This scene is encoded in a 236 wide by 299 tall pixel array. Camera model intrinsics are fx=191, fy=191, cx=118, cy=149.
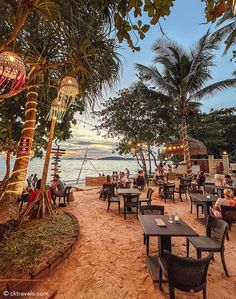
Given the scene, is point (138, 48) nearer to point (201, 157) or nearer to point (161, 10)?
point (161, 10)

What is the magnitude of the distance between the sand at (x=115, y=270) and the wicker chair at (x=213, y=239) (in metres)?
0.38

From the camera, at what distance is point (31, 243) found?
3.42m

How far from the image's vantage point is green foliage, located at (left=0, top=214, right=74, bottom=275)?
2820mm

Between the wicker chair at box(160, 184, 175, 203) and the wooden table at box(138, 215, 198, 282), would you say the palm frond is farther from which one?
the wooden table at box(138, 215, 198, 282)

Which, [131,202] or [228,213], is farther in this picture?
[131,202]

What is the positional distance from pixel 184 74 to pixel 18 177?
1003 cm

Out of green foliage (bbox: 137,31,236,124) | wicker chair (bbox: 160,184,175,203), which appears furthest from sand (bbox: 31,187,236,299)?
green foliage (bbox: 137,31,236,124)

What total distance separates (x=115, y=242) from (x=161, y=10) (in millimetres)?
4155

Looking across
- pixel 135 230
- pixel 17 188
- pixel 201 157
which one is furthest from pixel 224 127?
pixel 17 188

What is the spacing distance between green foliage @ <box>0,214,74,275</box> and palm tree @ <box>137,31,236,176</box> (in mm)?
8084

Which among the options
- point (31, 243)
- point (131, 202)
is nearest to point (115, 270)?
point (31, 243)

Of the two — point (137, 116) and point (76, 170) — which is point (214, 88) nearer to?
point (137, 116)

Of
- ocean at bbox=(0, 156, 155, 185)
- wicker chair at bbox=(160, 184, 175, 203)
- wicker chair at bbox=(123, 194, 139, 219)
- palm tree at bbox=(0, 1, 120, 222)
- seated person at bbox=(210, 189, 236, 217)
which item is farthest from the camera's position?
ocean at bbox=(0, 156, 155, 185)
